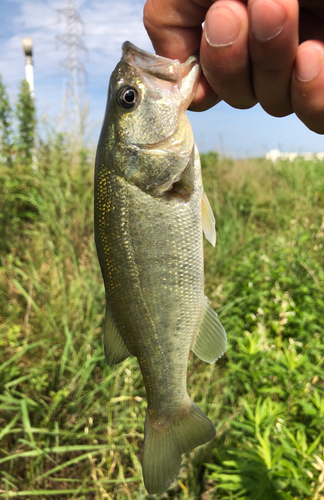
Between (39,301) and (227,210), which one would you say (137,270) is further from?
(227,210)

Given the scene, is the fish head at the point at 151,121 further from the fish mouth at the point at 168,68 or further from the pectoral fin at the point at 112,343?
the pectoral fin at the point at 112,343

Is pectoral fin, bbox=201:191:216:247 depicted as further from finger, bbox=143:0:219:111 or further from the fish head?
finger, bbox=143:0:219:111

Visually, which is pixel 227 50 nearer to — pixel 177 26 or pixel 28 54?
pixel 177 26

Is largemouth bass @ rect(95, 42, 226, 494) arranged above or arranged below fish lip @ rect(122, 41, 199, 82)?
below

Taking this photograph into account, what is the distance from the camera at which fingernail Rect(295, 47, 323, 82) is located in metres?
1.16

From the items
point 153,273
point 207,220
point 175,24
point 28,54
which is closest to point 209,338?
point 153,273

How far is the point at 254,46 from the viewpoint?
3.75 ft

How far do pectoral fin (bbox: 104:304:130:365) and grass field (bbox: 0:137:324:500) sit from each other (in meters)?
1.13

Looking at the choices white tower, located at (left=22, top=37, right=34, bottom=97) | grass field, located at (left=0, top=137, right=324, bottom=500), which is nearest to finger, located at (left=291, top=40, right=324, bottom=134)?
grass field, located at (left=0, top=137, right=324, bottom=500)

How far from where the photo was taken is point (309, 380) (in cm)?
256

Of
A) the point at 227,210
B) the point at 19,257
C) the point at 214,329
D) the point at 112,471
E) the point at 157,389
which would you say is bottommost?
the point at 112,471

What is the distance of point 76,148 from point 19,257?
1.91 metres

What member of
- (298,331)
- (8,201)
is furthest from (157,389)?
(8,201)

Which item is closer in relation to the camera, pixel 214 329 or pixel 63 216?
pixel 214 329
